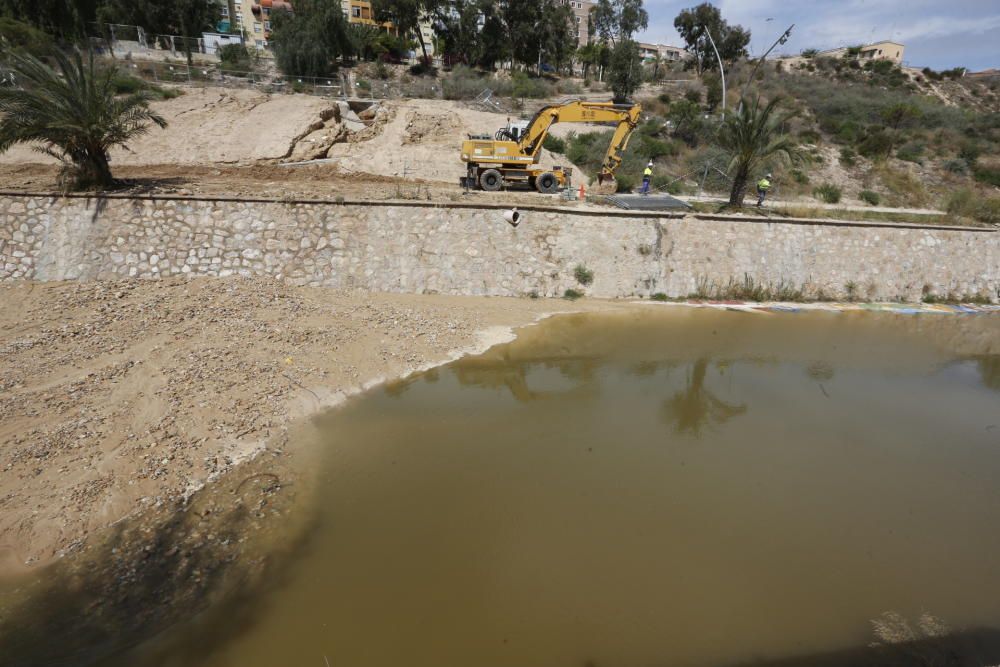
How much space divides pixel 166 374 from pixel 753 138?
58.0ft

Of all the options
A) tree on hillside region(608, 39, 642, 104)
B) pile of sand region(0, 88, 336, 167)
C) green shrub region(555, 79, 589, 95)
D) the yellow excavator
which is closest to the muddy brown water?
the yellow excavator

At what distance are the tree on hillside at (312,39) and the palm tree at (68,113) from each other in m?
24.8

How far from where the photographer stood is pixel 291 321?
1077 centimetres

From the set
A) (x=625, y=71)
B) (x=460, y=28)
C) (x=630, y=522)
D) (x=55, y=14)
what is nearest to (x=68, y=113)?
(x=630, y=522)

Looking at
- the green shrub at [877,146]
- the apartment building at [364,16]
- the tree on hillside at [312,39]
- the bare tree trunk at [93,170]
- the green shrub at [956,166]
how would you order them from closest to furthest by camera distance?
the bare tree trunk at [93,170]
the green shrub at [956,166]
the green shrub at [877,146]
the tree on hillside at [312,39]
the apartment building at [364,16]

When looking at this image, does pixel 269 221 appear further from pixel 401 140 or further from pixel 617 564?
pixel 617 564

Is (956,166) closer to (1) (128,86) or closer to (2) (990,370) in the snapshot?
(2) (990,370)

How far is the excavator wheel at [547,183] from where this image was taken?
1720 centimetres

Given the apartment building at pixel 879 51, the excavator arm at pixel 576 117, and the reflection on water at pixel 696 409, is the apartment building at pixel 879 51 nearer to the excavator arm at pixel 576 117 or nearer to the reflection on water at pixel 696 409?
the excavator arm at pixel 576 117

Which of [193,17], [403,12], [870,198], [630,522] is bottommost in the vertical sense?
[630,522]

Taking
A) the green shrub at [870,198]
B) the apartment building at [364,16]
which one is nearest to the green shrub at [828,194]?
the green shrub at [870,198]

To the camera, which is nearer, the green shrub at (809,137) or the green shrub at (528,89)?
the green shrub at (809,137)

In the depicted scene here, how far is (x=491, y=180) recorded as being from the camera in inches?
666

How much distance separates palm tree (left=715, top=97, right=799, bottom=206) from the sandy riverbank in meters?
8.78
